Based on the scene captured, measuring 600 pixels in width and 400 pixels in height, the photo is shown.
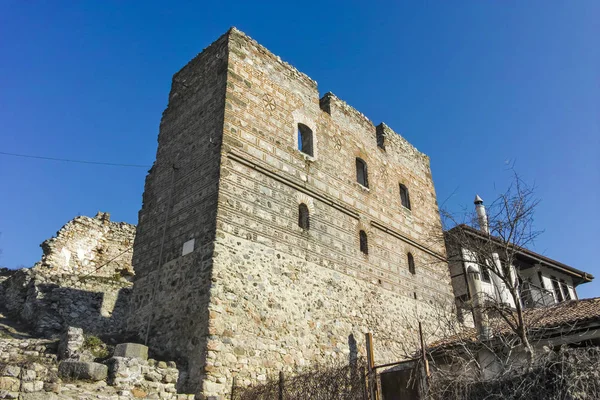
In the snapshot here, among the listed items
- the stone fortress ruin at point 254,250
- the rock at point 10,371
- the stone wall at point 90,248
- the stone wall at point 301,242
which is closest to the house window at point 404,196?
the stone fortress ruin at point 254,250

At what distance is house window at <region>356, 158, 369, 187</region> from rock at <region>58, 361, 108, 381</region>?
29.5 feet

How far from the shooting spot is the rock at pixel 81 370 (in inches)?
291

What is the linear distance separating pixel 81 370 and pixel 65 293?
6.12m

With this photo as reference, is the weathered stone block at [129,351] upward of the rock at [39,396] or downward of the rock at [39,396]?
upward

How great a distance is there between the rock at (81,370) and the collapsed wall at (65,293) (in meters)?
3.59

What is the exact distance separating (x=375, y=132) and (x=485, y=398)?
10.2m

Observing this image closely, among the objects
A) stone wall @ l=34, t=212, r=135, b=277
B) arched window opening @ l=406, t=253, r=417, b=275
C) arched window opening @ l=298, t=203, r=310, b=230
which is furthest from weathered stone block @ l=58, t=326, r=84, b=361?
arched window opening @ l=406, t=253, r=417, b=275

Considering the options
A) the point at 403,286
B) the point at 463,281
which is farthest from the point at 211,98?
the point at 463,281

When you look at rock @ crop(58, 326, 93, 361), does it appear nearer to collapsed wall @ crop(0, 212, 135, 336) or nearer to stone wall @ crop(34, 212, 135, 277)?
collapsed wall @ crop(0, 212, 135, 336)

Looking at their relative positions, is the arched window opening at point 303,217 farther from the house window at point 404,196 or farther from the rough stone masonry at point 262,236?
the house window at point 404,196

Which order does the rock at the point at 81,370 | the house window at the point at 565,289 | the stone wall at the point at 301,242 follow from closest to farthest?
the rock at the point at 81,370 < the stone wall at the point at 301,242 < the house window at the point at 565,289

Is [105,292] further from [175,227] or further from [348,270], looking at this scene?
[348,270]

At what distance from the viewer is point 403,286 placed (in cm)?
1383

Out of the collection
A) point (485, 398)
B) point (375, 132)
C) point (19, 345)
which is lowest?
point (485, 398)
